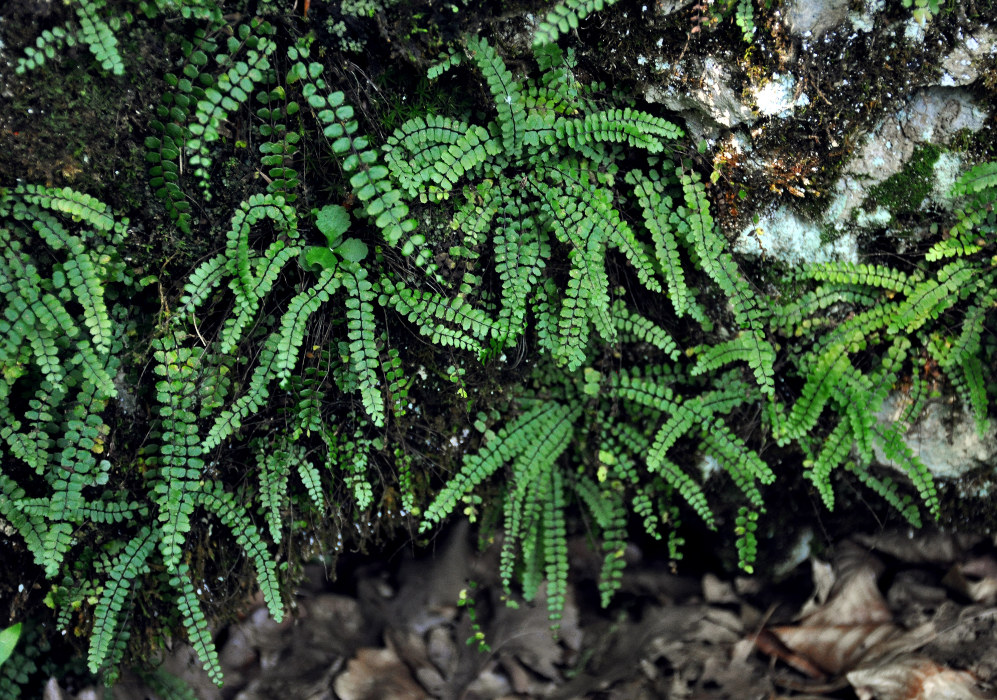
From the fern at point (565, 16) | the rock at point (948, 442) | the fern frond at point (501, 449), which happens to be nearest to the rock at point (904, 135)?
the rock at point (948, 442)

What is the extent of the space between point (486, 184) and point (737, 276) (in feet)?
4.01

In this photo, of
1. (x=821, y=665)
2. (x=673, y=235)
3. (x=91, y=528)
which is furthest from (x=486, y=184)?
(x=821, y=665)

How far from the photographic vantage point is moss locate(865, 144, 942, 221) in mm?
3072

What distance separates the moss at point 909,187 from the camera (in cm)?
307

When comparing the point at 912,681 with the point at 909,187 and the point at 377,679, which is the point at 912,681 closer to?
the point at 909,187

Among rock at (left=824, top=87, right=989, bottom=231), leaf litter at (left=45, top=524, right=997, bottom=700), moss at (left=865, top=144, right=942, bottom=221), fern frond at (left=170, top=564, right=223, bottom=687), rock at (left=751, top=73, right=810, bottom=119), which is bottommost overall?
leaf litter at (left=45, top=524, right=997, bottom=700)

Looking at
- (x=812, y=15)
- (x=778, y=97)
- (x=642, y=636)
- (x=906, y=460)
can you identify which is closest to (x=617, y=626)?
(x=642, y=636)

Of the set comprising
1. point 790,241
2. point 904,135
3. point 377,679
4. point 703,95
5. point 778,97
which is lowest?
point 377,679

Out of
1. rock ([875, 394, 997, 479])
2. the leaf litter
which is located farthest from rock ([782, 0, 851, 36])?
the leaf litter

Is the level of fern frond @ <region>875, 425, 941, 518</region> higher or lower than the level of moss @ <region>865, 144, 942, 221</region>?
lower

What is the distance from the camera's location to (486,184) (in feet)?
9.31

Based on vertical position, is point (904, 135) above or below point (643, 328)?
above

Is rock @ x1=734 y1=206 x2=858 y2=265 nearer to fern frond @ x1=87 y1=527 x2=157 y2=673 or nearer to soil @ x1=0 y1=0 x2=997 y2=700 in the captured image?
soil @ x1=0 y1=0 x2=997 y2=700

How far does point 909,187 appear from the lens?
3104mm
